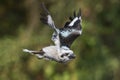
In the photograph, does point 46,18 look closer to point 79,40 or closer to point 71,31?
point 71,31

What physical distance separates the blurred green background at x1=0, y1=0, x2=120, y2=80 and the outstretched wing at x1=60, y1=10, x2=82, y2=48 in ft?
4.73

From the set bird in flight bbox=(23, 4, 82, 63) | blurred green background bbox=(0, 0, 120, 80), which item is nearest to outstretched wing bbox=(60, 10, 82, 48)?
bird in flight bbox=(23, 4, 82, 63)

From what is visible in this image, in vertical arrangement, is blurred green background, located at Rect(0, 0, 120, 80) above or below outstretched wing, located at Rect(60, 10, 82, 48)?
above

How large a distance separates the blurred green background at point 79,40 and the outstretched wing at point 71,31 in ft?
4.73

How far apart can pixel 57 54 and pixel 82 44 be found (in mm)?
1993

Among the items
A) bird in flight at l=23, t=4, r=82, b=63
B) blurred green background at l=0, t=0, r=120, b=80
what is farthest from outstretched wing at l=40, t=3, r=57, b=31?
blurred green background at l=0, t=0, r=120, b=80

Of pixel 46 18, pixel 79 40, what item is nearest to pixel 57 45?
pixel 46 18

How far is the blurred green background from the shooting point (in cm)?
246

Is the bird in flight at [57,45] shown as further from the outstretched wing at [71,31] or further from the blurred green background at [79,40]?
the blurred green background at [79,40]

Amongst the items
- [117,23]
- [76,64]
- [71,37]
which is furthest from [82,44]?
[71,37]

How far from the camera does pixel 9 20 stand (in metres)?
3.24

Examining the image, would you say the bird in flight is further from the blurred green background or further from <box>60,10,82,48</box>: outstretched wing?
the blurred green background

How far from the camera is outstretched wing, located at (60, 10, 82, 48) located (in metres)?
0.62

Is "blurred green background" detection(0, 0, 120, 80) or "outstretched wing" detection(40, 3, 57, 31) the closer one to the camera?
"outstretched wing" detection(40, 3, 57, 31)
